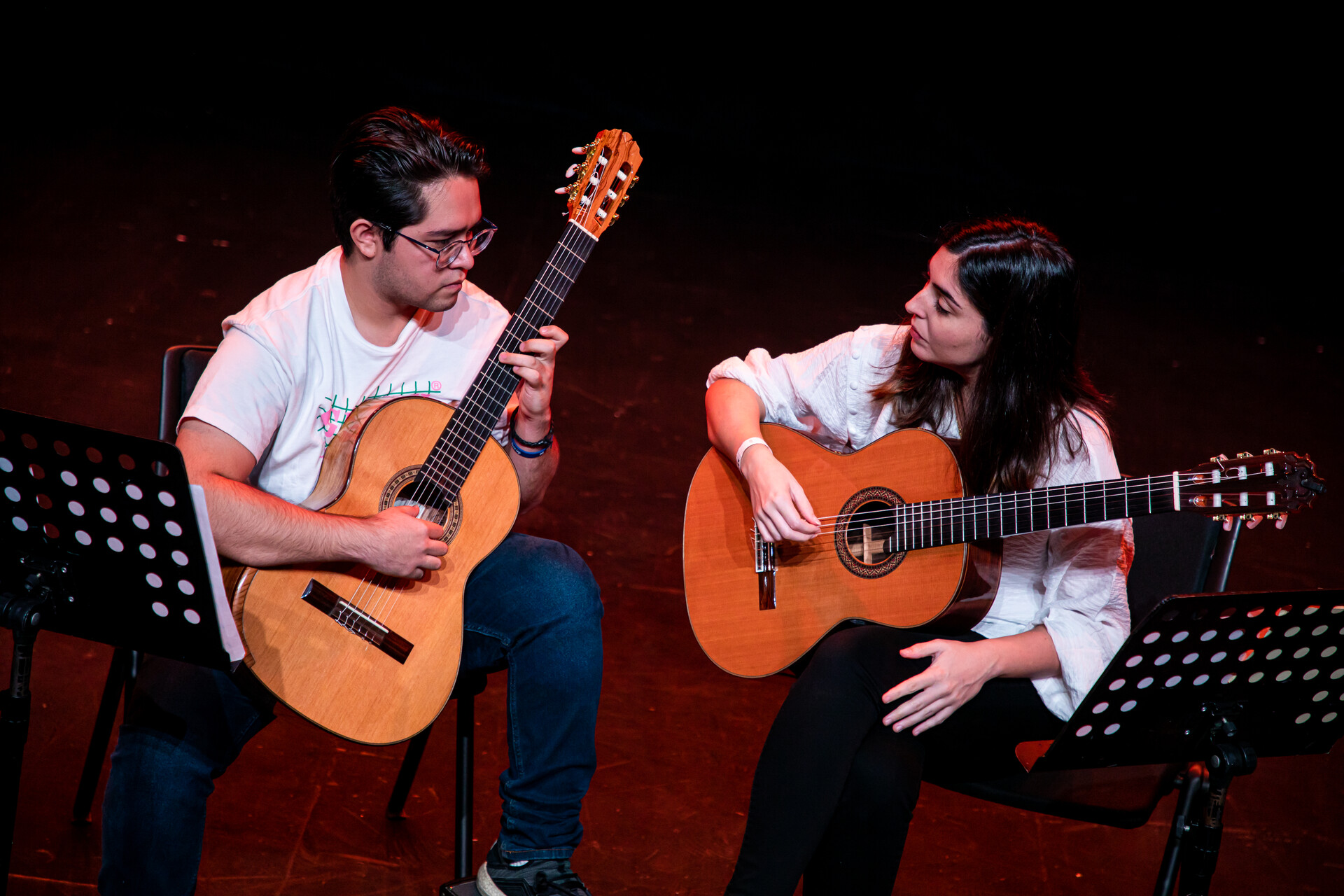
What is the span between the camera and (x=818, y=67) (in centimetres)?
781

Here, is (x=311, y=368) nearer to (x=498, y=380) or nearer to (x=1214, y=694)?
(x=498, y=380)

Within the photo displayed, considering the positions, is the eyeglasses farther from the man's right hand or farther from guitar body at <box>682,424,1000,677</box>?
guitar body at <box>682,424,1000,677</box>

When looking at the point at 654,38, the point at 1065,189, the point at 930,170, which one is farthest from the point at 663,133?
the point at 1065,189

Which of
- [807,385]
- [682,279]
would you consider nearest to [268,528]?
[807,385]

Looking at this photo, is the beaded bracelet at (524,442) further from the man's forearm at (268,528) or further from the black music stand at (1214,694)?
the black music stand at (1214,694)

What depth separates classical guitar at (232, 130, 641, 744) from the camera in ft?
6.79

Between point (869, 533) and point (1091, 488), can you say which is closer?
point (1091, 488)

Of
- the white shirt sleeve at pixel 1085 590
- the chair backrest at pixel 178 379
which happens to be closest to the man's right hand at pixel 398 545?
the chair backrest at pixel 178 379

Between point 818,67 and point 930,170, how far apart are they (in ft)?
3.33

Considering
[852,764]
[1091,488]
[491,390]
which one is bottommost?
[852,764]

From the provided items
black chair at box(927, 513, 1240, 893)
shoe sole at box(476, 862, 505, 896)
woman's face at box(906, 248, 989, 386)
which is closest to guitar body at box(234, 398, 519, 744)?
shoe sole at box(476, 862, 505, 896)

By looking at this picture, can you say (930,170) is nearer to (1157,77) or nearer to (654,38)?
(1157,77)

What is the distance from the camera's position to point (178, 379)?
229 cm

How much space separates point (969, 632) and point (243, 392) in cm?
147
